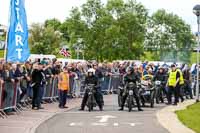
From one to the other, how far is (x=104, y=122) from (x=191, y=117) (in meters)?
3.31

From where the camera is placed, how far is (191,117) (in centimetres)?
2066

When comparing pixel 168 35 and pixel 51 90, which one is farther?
pixel 168 35

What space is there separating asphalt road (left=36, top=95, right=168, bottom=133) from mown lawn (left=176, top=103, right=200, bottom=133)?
85 centimetres

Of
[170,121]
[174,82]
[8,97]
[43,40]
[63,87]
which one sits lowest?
[170,121]

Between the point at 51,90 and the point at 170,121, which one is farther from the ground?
the point at 51,90

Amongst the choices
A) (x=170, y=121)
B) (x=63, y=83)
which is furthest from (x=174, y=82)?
(x=170, y=121)

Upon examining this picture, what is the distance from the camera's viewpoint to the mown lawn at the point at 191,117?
1758 cm

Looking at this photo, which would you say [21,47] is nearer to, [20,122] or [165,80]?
[20,122]

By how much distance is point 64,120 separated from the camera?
19781mm

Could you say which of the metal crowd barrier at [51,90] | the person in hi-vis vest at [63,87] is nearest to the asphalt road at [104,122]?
the person in hi-vis vest at [63,87]

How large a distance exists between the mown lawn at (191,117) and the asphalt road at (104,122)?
85 centimetres

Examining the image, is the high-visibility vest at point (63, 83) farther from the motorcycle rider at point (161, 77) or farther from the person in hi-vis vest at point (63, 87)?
the motorcycle rider at point (161, 77)

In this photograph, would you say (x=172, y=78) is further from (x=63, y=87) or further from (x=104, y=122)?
(x=104, y=122)

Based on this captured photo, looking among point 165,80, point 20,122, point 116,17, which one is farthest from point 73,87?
point 116,17
